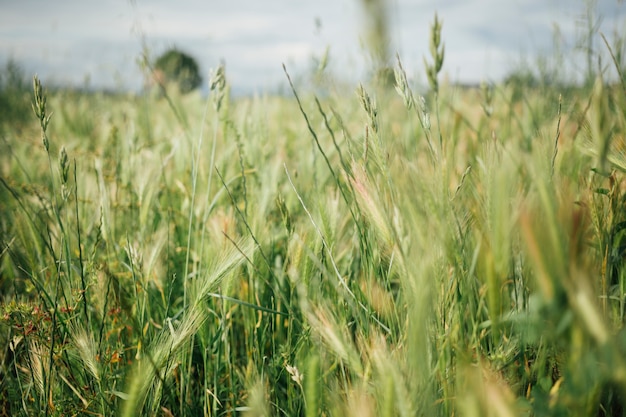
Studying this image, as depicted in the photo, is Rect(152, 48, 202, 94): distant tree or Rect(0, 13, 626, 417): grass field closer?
Rect(0, 13, 626, 417): grass field

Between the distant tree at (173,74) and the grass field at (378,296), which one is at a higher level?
the distant tree at (173,74)

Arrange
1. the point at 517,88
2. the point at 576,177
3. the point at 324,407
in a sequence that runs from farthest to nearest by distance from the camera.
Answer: the point at 517,88 < the point at 576,177 < the point at 324,407

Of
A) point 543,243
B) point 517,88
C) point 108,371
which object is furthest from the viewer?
point 517,88

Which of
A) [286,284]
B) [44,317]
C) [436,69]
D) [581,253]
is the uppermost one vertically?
[436,69]

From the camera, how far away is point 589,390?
420mm

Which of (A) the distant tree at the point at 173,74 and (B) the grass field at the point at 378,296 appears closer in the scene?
(B) the grass field at the point at 378,296

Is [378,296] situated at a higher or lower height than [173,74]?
lower

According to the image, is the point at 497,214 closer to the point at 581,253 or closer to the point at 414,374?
the point at 581,253

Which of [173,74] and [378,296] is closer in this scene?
[378,296]

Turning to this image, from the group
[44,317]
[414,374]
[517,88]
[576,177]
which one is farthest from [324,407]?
[517,88]

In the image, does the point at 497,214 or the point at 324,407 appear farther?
the point at 324,407

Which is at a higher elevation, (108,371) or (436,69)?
(436,69)

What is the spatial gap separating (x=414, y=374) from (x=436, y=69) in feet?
1.65

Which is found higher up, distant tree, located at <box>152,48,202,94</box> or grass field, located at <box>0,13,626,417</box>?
distant tree, located at <box>152,48,202,94</box>
